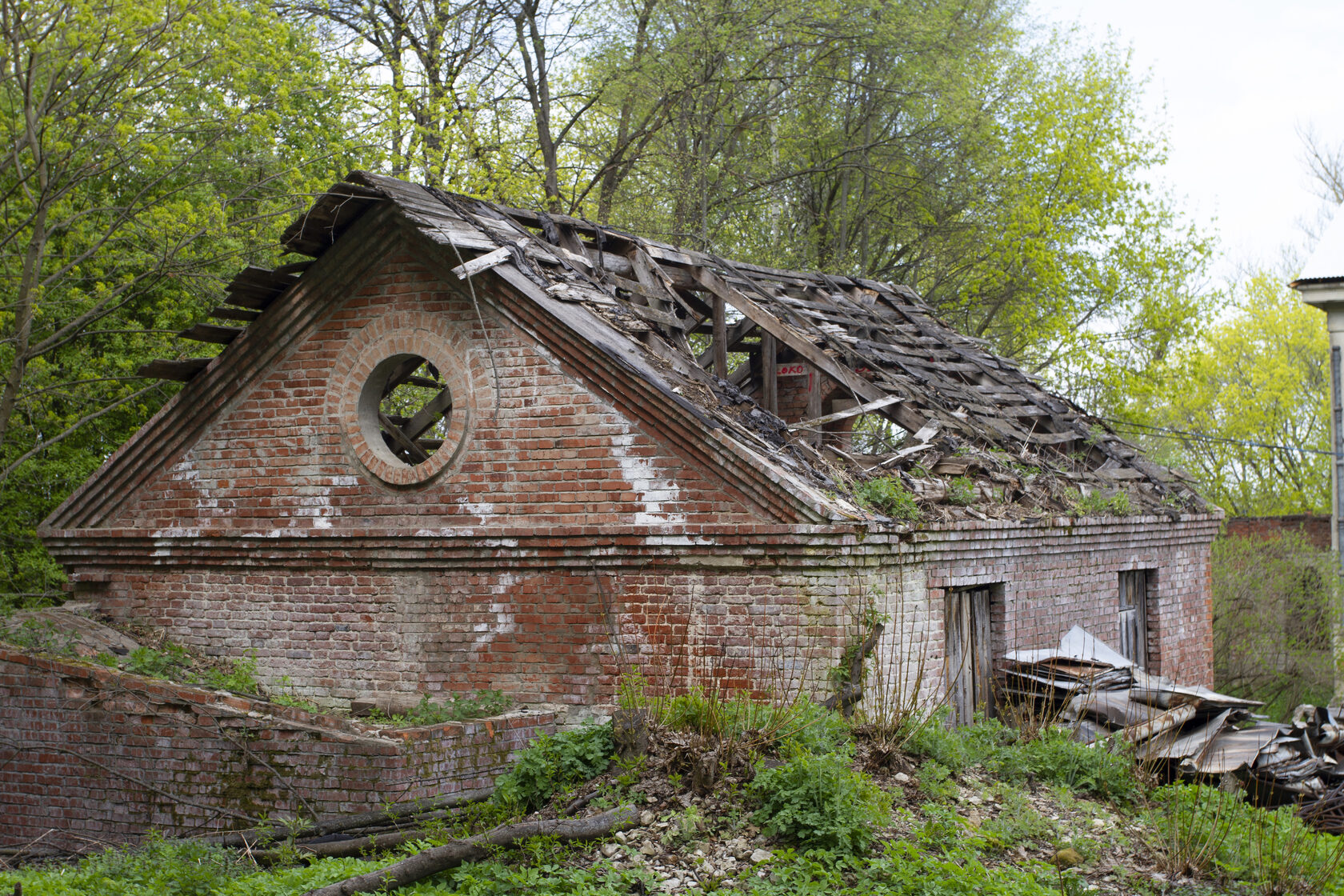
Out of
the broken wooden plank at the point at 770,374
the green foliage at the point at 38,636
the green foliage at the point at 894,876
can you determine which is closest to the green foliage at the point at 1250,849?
the green foliage at the point at 894,876

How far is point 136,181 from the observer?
1570 centimetres

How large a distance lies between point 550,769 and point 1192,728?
18.8ft

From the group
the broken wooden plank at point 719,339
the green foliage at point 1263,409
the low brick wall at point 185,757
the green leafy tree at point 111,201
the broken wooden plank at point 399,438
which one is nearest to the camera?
the low brick wall at point 185,757

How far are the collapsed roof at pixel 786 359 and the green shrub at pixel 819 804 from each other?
83.4 inches

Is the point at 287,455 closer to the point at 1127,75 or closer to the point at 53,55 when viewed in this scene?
the point at 53,55

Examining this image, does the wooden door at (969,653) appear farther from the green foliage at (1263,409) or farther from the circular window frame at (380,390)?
the green foliage at (1263,409)

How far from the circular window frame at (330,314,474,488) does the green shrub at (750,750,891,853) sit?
13.8 feet

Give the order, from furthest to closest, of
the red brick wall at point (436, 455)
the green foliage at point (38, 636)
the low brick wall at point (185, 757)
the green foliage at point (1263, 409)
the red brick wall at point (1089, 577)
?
the green foliage at point (1263, 409) → the red brick wall at point (1089, 577) → the green foliage at point (38, 636) → the red brick wall at point (436, 455) → the low brick wall at point (185, 757)

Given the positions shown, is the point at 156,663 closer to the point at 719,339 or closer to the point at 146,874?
the point at 146,874

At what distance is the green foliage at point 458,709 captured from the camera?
915 centimetres

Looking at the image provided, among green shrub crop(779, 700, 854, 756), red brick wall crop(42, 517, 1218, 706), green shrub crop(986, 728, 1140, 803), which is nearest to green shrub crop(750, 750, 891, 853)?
green shrub crop(779, 700, 854, 756)

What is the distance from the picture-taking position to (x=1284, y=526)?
2631 centimetres

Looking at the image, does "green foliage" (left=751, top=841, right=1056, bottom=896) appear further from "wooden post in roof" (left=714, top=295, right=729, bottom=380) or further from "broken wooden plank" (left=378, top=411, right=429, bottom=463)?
"broken wooden plank" (left=378, top=411, right=429, bottom=463)

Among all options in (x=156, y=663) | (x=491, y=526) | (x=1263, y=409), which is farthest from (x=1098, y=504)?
(x=1263, y=409)
